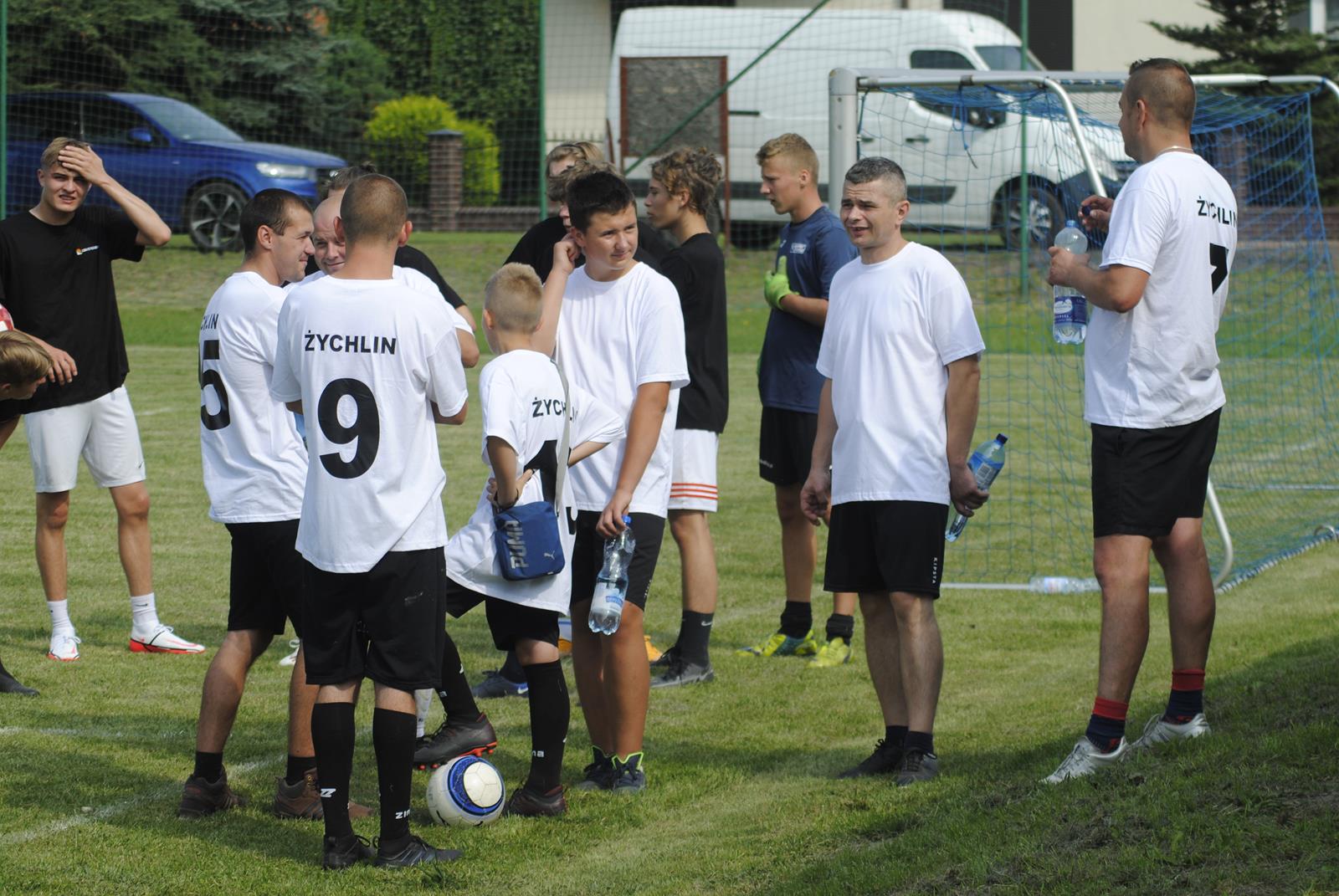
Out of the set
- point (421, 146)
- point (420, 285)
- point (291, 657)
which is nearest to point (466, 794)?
point (420, 285)

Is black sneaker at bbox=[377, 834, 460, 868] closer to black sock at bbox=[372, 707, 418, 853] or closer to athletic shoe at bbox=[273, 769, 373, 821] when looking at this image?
black sock at bbox=[372, 707, 418, 853]

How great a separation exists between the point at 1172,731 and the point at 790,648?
7.72 ft

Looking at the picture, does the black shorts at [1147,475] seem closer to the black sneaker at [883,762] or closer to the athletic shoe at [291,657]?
the black sneaker at [883,762]

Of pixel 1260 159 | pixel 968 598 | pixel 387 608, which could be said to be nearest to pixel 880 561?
pixel 387 608

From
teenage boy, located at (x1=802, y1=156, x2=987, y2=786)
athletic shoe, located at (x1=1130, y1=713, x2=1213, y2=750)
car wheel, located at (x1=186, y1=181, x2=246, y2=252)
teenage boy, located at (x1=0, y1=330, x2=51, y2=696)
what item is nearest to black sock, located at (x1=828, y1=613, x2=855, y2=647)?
teenage boy, located at (x1=802, y1=156, x2=987, y2=786)

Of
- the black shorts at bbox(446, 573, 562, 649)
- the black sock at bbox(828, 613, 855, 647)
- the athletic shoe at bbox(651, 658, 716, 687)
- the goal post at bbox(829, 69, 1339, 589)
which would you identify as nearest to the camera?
the black shorts at bbox(446, 573, 562, 649)

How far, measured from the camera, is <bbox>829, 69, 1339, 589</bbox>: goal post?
28.3 ft

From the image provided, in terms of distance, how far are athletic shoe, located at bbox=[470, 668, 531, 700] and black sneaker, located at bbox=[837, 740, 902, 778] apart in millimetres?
1741

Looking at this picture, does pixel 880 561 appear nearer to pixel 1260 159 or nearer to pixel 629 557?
pixel 629 557

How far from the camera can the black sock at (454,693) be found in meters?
5.45

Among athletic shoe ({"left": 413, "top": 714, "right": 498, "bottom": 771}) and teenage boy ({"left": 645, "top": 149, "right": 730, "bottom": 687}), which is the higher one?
teenage boy ({"left": 645, "top": 149, "right": 730, "bottom": 687})

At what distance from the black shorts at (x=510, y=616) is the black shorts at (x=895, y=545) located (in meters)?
1.00

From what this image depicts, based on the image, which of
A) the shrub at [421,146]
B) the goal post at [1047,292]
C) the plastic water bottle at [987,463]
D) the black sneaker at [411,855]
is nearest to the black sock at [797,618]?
the goal post at [1047,292]

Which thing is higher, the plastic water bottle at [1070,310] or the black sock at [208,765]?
the plastic water bottle at [1070,310]
